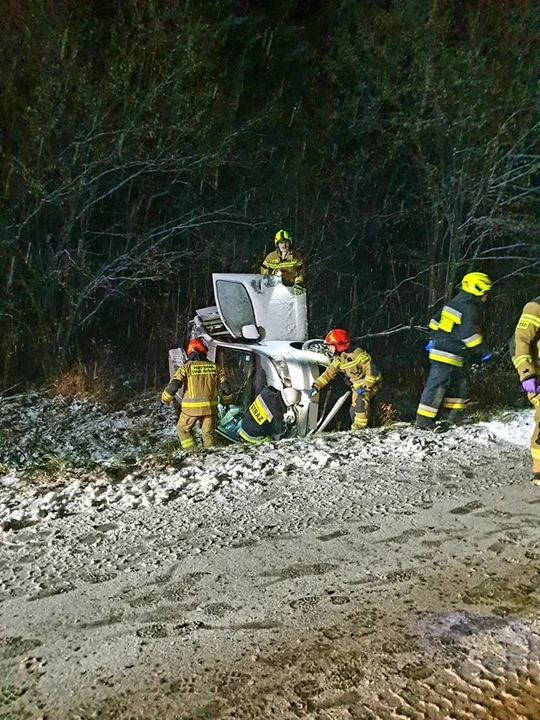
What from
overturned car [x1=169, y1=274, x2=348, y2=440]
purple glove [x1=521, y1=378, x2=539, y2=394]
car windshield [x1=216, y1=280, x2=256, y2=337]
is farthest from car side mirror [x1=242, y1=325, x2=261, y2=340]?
purple glove [x1=521, y1=378, x2=539, y2=394]

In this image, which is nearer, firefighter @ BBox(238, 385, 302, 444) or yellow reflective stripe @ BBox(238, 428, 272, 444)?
firefighter @ BBox(238, 385, 302, 444)

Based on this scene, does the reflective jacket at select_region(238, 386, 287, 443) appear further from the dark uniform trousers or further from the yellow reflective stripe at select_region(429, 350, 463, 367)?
the yellow reflective stripe at select_region(429, 350, 463, 367)

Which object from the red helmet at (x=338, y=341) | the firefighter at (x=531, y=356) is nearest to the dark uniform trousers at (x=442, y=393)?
the red helmet at (x=338, y=341)

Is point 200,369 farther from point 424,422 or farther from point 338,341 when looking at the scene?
point 424,422

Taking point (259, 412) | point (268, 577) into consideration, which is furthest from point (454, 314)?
point (268, 577)

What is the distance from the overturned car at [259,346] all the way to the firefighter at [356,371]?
187 millimetres

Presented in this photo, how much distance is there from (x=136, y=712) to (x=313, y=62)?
16021 millimetres

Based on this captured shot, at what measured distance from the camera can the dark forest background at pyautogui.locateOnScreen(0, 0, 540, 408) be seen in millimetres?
11867

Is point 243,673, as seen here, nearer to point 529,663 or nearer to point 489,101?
point 529,663

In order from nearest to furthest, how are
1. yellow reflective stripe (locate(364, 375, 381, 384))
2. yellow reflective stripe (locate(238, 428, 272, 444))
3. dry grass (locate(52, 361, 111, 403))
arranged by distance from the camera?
yellow reflective stripe (locate(238, 428, 272, 444)), yellow reflective stripe (locate(364, 375, 381, 384)), dry grass (locate(52, 361, 111, 403))

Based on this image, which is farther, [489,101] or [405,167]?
[405,167]

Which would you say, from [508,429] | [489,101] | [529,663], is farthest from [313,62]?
[529,663]

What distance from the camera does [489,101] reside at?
13062mm

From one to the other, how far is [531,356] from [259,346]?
10.6ft
